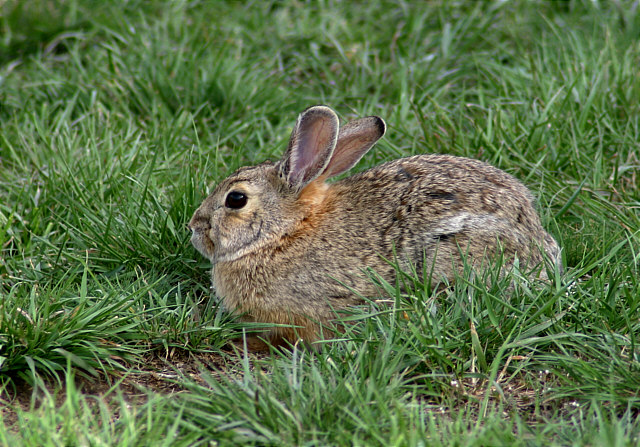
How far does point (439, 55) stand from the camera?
23.9ft

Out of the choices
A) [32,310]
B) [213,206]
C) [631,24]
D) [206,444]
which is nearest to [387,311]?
[206,444]

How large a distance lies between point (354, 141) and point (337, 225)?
58 centimetres

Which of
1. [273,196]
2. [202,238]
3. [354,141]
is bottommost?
[202,238]

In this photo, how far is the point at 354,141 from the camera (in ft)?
16.9

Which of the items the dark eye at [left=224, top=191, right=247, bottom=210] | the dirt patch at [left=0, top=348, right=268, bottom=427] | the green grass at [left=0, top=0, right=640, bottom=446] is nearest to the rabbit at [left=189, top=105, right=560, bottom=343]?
the dark eye at [left=224, top=191, right=247, bottom=210]

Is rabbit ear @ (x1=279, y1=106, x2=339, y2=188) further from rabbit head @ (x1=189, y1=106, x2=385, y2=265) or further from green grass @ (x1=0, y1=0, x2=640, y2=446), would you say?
green grass @ (x1=0, y1=0, x2=640, y2=446)

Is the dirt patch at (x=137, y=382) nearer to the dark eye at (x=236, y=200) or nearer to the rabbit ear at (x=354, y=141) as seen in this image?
the dark eye at (x=236, y=200)

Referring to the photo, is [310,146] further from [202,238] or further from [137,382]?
[137,382]

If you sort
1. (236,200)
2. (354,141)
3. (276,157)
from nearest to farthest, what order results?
(236,200), (354,141), (276,157)

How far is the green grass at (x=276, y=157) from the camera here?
143 inches

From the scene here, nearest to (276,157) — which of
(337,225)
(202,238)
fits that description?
(202,238)

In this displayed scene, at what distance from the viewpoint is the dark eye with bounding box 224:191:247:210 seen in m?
5.00

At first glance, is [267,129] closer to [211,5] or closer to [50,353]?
[211,5]

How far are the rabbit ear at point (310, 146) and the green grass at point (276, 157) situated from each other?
802 millimetres
